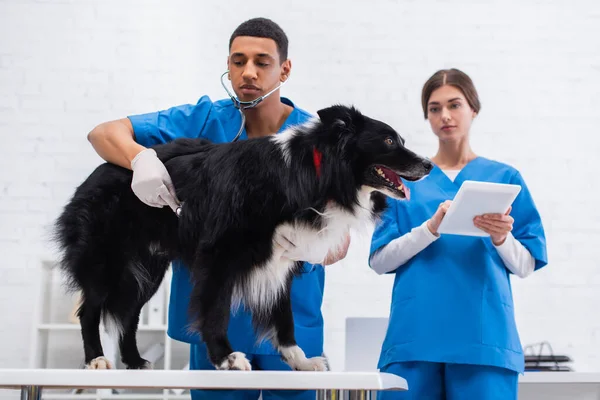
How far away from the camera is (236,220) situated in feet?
5.22

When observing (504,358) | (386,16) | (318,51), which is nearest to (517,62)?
(386,16)

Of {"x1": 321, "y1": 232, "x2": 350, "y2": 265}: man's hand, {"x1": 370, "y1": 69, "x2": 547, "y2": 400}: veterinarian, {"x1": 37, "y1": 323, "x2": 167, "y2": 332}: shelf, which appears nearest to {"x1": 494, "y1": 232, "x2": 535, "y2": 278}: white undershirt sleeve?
{"x1": 370, "y1": 69, "x2": 547, "y2": 400}: veterinarian

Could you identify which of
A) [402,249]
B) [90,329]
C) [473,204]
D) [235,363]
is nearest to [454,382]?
[402,249]

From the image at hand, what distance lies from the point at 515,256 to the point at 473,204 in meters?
0.31

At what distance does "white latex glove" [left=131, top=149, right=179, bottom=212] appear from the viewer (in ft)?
5.42

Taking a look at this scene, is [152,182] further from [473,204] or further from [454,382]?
[454,382]

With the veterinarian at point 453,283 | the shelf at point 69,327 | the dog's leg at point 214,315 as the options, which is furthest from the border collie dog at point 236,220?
the shelf at point 69,327

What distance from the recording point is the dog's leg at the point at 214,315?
1.53 metres

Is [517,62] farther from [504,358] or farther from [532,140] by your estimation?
[504,358]

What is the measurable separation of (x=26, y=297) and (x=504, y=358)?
323cm

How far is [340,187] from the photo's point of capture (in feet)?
5.30

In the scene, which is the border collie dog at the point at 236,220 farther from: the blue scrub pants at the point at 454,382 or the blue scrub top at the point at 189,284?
the blue scrub pants at the point at 454,382

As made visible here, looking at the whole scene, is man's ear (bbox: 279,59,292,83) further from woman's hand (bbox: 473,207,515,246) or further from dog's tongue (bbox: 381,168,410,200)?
woman's hand (bbox: 473,207,515,246)

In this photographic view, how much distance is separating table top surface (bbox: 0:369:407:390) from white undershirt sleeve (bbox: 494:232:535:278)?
0.95 metres
